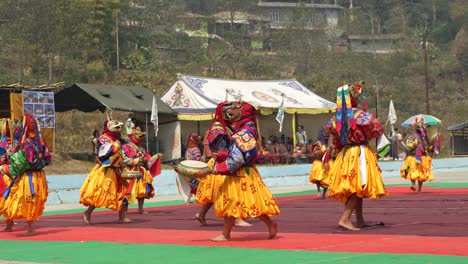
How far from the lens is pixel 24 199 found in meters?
15.3

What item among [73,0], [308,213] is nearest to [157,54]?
[73,0]

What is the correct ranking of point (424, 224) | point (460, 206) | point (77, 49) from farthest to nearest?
point (77, 49), point (460, 206), point (424, 224)

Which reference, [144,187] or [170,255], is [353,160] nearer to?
[170,255]

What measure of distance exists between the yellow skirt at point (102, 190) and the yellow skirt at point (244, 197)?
16.2ft

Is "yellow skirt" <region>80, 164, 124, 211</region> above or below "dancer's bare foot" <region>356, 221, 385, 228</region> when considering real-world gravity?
above

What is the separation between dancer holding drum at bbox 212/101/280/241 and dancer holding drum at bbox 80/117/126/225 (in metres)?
4.88

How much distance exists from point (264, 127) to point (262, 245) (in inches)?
1357

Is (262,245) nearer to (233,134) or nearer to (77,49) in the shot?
(233,134)

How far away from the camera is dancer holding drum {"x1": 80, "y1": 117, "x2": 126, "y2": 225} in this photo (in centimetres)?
1708

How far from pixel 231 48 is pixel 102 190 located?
6524 centimetres

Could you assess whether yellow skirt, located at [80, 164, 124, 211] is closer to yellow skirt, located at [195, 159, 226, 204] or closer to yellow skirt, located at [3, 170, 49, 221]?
yellow skirt, located at [3, 170, 49, 221]

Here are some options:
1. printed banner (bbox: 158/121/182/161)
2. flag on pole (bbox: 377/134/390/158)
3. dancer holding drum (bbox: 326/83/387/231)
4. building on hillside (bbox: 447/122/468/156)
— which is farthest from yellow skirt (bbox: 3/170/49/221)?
building on hillside (bbox: 447/122/468/156)

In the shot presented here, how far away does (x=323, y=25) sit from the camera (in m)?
96.0

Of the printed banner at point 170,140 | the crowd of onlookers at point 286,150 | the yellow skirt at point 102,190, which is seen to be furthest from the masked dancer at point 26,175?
the crowd of onlookers at point 286,150
